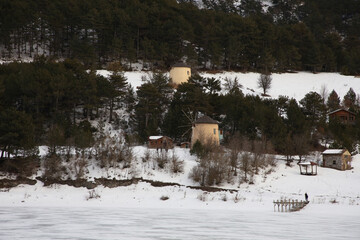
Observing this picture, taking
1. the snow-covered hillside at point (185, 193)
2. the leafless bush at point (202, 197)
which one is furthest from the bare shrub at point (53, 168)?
the leafless bush at point (202, 197)

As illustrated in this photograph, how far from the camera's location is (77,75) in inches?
2251

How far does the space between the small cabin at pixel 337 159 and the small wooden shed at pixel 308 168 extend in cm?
229

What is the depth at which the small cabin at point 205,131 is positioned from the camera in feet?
167

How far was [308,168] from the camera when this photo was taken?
50.0 m

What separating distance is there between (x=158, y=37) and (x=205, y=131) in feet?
134

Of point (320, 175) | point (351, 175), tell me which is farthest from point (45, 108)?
point (351, 175)

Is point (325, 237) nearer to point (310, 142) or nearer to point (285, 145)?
point (285, 145)

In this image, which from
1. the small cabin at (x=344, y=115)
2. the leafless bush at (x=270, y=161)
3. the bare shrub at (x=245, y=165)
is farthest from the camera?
the small cabin at (x=344, y=115)

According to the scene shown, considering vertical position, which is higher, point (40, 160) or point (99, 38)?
point (99, 38)

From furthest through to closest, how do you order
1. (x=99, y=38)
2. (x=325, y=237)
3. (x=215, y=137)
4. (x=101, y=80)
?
(x=99, y=38)
(x=101, y=80)
(x=215, y=137)
(x=325, y=237)

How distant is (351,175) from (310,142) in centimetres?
1046

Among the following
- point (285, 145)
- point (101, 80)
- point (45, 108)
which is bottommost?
point (285, 145)

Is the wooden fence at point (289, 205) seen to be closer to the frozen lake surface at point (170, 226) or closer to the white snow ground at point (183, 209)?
the white snow ground at point (183, 209)

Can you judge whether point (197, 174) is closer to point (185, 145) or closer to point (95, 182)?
point (95, 182)
